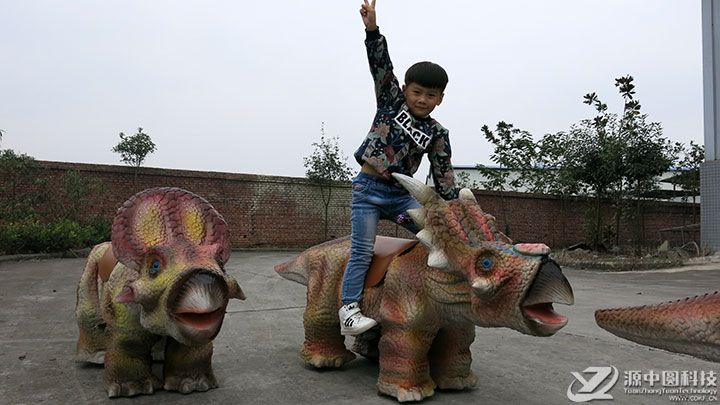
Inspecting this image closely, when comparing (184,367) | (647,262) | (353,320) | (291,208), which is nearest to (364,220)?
(353,320)

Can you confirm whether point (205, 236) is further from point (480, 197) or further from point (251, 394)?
point (480, 197)

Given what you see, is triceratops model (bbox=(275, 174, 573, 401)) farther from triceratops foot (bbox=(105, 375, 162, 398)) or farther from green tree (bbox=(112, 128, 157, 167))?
green tree (bbox=(112, 128, 157, 167))

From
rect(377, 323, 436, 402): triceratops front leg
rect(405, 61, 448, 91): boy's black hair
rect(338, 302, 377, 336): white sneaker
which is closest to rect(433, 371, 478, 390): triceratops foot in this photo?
rect(377, 323, 436, 402): triceratops front leg

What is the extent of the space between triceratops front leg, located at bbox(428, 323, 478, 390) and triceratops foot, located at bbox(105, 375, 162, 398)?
1.40 m

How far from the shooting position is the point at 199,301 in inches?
79.4

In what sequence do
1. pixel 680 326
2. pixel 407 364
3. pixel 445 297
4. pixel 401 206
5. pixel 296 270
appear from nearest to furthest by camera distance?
pixel 680 326 → pixel 445 297 → pixel 407 364 → pixel 401 206 → pixel 296 270

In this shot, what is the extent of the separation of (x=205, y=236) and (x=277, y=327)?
196 centimetres

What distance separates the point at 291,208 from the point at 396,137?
1290cm

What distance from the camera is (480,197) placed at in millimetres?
17062

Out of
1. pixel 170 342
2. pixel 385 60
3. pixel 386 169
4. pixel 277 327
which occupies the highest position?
pixel 385 60

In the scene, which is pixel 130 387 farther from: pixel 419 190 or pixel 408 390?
pixel 419 190

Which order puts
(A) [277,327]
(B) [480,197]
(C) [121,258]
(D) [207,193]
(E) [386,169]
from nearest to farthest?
(C) [121,258], (E) [386,169], (A) [277,327], (D) [207,193], (B) [480,197]

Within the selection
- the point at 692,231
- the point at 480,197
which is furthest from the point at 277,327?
the point at 692,231

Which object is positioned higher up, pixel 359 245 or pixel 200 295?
pixel 359 245
